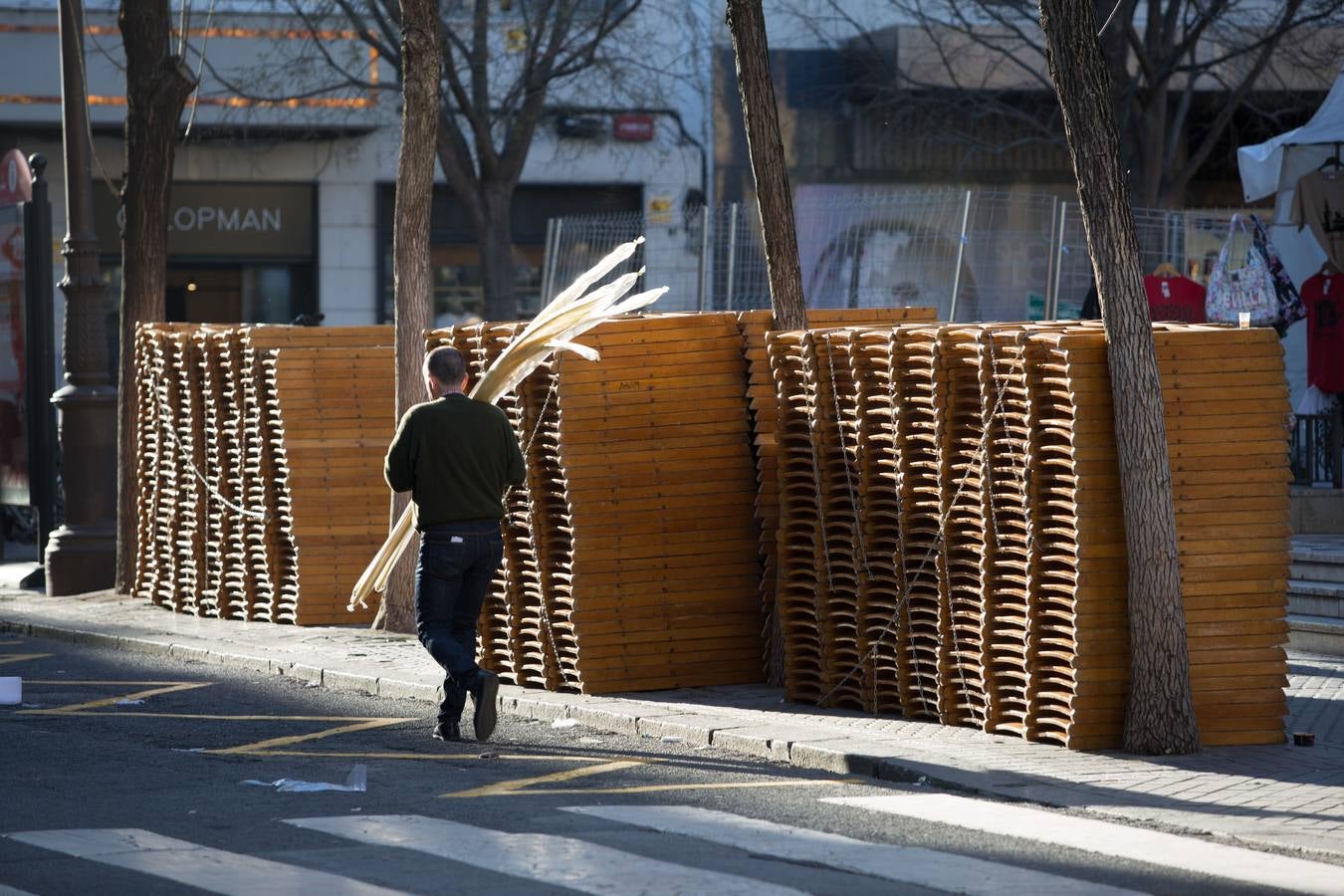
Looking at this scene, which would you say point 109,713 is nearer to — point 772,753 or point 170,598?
point 772,753

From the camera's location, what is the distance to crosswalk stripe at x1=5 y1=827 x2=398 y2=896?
7.22 m

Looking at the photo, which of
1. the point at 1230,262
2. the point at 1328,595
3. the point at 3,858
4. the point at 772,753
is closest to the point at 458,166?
the point at 1230,262

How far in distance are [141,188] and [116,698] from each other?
7448mm

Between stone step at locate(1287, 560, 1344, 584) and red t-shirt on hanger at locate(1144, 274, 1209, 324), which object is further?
red t-shirt on hanger at locate(1144, 274, 1209, 324)

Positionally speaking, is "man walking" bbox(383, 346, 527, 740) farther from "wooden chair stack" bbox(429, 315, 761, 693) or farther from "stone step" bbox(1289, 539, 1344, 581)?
"stone step" bbox(1289, 539, 1344, 581)

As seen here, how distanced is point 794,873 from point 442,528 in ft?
13.1

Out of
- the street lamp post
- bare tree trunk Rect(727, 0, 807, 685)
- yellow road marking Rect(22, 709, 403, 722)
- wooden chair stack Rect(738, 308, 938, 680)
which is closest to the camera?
yellow road marking Rect(22, 709, 403, 722)

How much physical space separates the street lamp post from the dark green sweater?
9.37 meters

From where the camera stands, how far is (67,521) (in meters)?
20.1

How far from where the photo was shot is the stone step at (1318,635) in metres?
13.7

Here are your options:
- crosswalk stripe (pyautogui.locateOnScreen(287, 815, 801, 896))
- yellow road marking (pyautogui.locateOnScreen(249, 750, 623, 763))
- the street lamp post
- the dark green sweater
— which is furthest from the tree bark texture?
the street lamp post

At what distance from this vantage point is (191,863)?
25.2 feet

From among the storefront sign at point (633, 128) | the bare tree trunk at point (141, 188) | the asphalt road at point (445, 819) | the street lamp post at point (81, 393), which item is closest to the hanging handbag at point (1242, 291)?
the asphalt road at point (445, 819)

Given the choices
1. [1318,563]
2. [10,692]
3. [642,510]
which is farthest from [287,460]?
[1318,563]
